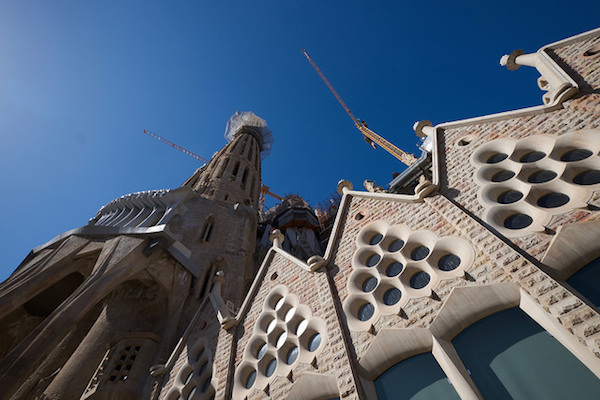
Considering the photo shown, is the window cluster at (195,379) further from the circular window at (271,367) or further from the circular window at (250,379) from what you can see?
the circular window at (271,367)

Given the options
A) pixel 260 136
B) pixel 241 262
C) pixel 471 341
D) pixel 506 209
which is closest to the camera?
pixel 471 341

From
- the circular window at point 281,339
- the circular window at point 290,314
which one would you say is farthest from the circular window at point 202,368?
the circular window at point 290,314

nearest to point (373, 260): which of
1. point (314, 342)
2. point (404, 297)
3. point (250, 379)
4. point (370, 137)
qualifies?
point (404, 297)

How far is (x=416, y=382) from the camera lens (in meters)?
4.69

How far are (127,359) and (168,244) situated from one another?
341cm

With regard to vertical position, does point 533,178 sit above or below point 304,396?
above

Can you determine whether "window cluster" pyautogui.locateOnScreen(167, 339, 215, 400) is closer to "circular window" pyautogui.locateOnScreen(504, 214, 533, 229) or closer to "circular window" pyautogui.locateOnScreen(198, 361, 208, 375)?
"circular window" pyautogui.locateOnScreen(198, 361, 208, 375)

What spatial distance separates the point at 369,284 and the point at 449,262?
1.47m

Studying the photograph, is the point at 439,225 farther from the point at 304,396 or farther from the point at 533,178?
the point at 304,396

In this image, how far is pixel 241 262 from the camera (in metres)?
14.4

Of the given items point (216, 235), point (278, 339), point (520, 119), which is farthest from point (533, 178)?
point (216, 235)

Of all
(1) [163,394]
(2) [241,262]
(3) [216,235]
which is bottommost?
(1) [163,394]

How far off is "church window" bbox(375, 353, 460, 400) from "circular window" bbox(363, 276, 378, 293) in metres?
1.37

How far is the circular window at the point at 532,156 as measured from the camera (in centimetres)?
574
